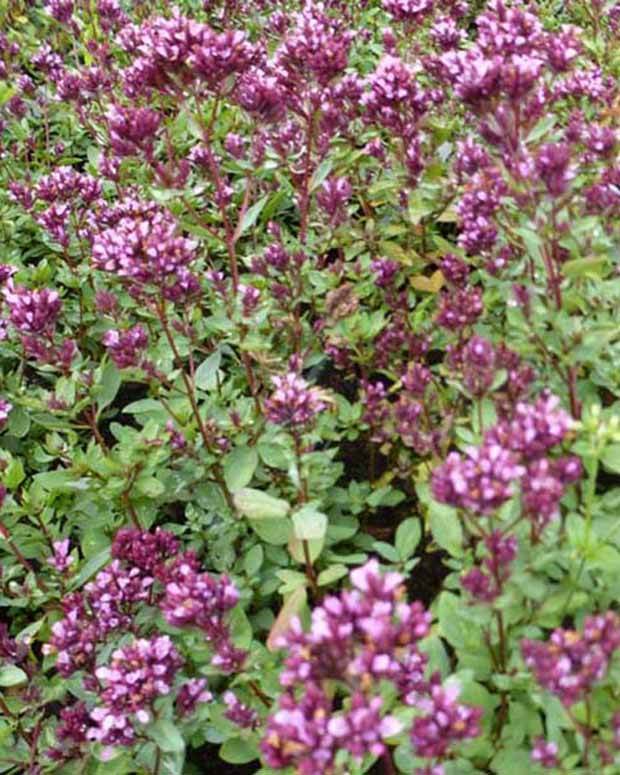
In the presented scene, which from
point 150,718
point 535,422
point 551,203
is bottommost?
point 150,718

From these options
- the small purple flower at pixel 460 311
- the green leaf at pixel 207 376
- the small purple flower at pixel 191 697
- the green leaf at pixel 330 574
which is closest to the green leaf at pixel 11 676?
the small purple flower at pixel 191 697

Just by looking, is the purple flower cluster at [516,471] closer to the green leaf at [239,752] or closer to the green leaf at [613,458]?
the green leaf at [613,458]

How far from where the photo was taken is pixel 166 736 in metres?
2.29

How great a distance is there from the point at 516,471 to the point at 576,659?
36 cm

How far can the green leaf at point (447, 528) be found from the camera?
7.54 feet

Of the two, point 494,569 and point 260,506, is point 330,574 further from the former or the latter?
point 494,569

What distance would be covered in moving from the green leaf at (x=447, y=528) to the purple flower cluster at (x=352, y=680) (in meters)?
0.57

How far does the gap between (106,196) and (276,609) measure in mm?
2507

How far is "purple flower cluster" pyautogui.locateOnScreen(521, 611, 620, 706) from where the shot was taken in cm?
164

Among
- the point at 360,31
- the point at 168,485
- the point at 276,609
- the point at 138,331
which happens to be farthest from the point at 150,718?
the point at 360,31

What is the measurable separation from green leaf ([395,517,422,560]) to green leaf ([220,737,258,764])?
25.1 inches

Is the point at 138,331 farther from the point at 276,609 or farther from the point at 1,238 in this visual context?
the point at 1,238

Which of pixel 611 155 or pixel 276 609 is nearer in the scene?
pixel 276 609

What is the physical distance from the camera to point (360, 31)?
5363mm
